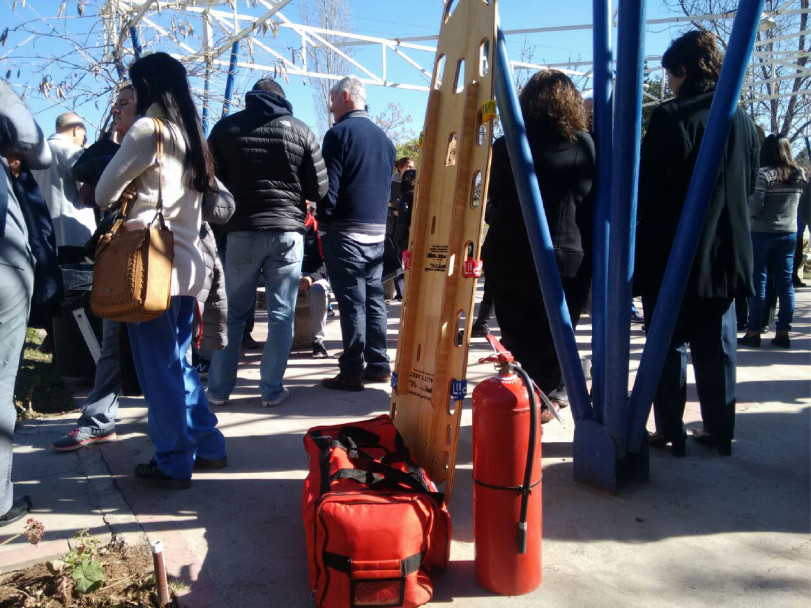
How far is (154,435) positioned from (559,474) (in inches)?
77.1

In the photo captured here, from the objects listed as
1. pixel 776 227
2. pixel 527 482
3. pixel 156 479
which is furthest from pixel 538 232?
pixel 776 227

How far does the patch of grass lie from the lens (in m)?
4.19

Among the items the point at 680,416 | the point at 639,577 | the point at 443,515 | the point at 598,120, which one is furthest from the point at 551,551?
the point at 598,120

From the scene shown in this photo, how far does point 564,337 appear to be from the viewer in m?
3.01

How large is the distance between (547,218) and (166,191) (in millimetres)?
1939

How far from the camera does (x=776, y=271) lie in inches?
244

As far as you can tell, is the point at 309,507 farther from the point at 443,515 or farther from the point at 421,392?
the point at 421,392

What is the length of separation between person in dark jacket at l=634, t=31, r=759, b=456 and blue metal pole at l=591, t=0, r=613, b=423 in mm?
400

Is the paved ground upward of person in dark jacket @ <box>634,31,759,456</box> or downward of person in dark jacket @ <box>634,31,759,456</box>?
downward

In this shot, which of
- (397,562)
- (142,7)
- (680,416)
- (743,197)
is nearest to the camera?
(397,562)

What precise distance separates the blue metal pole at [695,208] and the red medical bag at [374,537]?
3.84ft

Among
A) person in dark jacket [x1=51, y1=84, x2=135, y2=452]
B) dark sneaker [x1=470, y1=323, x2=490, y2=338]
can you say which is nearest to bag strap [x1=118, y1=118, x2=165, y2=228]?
person in dark jacket [x1=51, y1=84, x2=135, y2=452]

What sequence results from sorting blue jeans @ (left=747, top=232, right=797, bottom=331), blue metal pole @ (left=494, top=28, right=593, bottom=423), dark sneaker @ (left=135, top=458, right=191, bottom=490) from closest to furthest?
blue metal pole @ (left=494, top=28, right=593, bottom=423), dark sneaker @ (left=135, top=458, right=191, bottom=490), blue jeans @ (left=747, top=232, right=797, bottom=331)

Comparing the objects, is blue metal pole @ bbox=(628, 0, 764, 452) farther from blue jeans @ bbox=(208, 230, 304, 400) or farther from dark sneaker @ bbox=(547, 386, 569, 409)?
blue jeans @ bbox=(208, 230, 304, 400)
